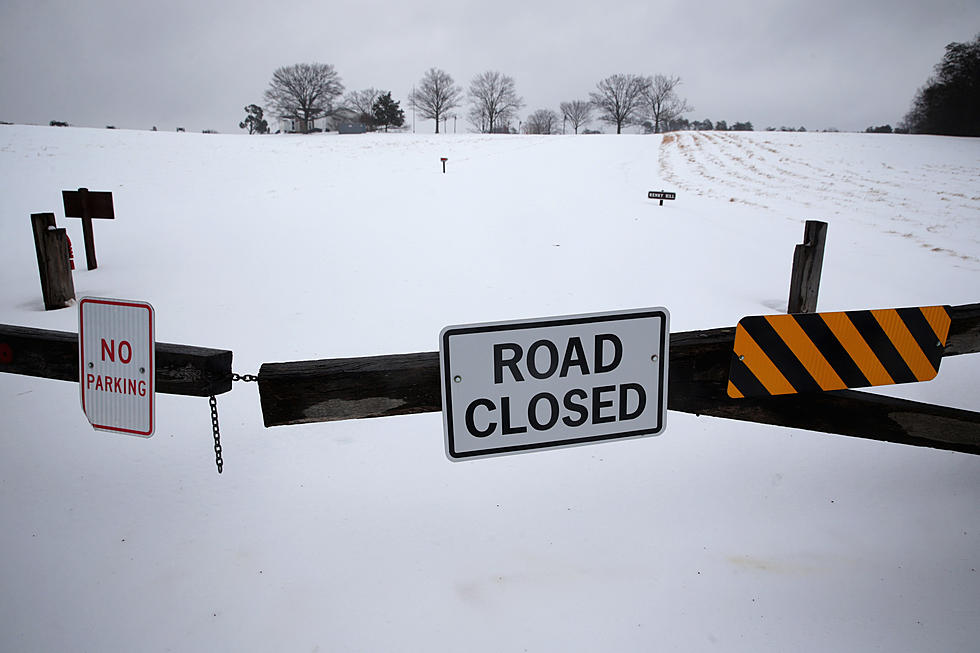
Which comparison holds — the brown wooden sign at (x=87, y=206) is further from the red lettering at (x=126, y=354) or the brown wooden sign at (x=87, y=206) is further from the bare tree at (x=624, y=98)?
the bare tree at (x=624, y=98)

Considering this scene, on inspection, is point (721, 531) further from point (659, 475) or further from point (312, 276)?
point (312, 276)

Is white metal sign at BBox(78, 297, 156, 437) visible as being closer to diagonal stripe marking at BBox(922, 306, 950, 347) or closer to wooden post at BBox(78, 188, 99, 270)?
diagonal stripe marking at BBox(922, 306, 950, 347)

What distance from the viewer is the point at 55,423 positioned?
12.0 feet

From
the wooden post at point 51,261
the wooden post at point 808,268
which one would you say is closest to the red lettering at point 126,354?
the wooden post at point 51,261

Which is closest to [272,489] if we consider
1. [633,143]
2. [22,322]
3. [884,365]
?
[884,365]

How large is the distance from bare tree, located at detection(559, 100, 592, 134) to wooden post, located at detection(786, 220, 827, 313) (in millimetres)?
101691

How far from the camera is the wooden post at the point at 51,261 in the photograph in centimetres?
Answer: 572

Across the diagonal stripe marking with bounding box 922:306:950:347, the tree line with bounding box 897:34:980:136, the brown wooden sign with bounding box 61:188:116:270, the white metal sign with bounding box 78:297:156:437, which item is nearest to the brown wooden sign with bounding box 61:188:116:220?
the brown wooden sign with bounding box 61:188:116:270

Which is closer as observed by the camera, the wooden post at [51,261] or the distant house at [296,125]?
the wooden post at [51,261]

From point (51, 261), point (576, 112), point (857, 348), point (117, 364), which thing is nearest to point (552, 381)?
point (857, 348)

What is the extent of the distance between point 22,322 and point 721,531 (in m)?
6.53

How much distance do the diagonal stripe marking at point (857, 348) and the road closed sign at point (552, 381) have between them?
32.4 inches

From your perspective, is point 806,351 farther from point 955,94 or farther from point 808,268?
point 955,94

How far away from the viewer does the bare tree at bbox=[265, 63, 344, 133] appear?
232 ft
